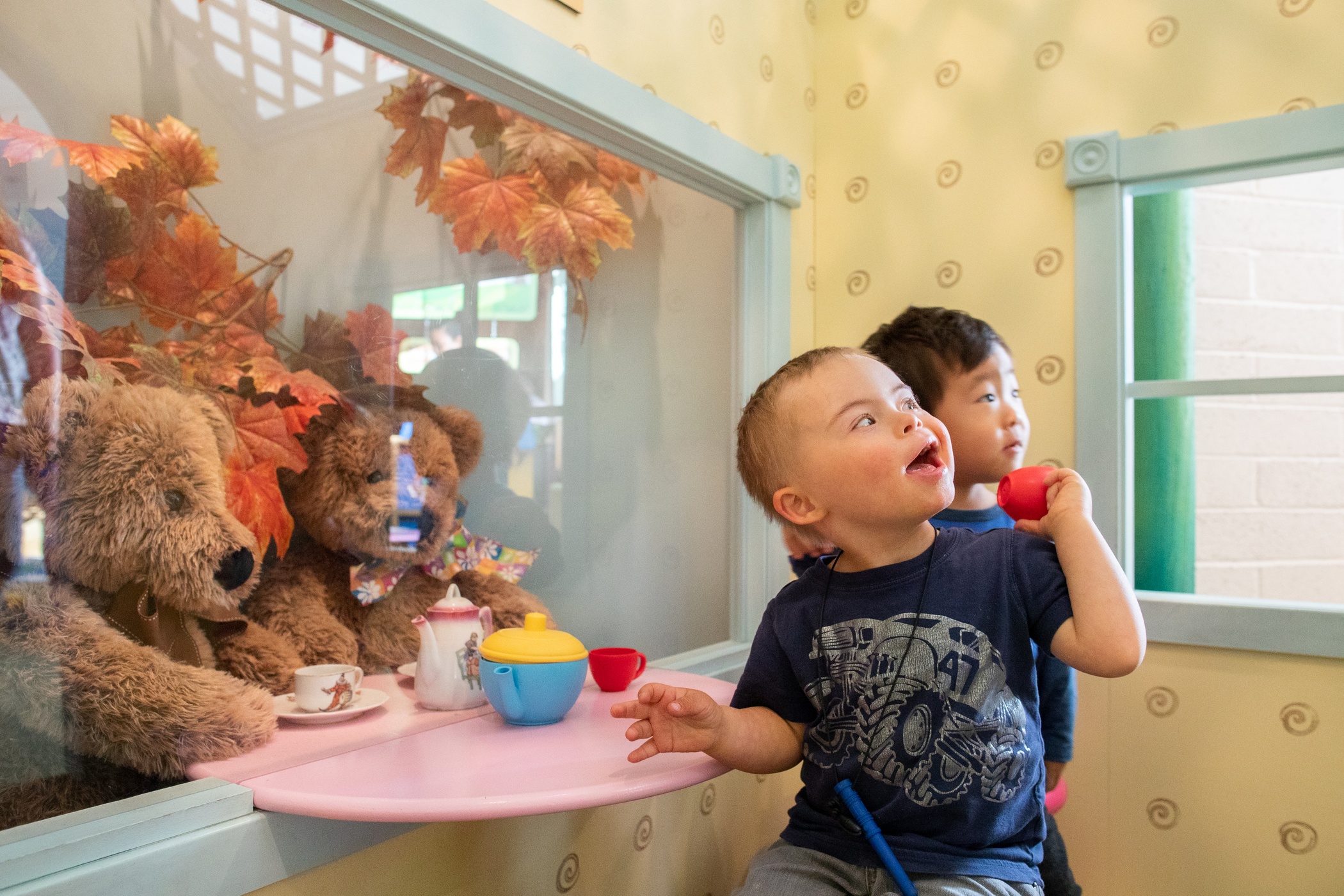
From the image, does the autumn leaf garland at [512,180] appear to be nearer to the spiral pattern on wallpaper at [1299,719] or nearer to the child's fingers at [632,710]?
the child's fingers at [632,710]

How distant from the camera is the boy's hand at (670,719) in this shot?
37.3 inches

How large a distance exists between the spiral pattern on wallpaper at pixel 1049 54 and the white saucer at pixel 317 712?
65.0 inches

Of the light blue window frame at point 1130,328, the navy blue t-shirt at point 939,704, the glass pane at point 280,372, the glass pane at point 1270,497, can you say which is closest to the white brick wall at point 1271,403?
the glass pane at point 1270,497

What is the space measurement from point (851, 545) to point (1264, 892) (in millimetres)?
1147

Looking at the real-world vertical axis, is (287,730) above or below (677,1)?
below

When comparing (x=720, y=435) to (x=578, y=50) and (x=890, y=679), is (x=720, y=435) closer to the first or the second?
(x=578, y=50)

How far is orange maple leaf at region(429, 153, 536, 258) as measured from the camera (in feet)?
4.27

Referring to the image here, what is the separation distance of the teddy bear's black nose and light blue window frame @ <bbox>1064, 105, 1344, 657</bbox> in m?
1.42

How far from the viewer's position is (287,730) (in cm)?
106

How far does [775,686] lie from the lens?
109cm

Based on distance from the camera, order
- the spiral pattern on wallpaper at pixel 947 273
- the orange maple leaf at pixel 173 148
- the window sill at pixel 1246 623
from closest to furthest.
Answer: the orange maple leaf at pixel 173 148
the window sill at pixel 1246 623
the spiral pattern on wallpaper at pixel 947 273

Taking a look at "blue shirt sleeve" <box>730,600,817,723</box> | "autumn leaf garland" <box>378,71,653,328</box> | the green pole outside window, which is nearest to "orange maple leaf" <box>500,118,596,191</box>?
"autumn leaf garland" <box>378,71,653,328</box>

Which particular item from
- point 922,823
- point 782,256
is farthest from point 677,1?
point 922,823

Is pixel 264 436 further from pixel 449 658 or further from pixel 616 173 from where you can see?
pixel 616 173
